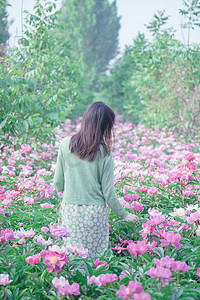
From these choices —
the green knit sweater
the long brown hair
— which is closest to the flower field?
the green knit sweater

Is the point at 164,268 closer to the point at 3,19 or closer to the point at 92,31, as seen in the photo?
the point at 3,19

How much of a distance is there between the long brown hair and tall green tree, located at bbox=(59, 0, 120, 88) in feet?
67.8

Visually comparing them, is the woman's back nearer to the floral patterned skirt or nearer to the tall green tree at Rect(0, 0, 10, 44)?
the floral patterned skirt

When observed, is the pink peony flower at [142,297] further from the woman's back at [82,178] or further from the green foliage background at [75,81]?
the green foliage background at [75,81]

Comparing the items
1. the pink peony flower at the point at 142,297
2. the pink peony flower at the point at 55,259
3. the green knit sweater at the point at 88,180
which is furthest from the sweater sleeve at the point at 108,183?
the pink peony flower at the point at 142,297

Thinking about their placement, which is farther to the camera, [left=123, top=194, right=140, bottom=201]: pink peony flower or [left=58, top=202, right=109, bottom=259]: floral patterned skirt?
[left=123, top=194, right=140, bottom=201]: pink peony flower

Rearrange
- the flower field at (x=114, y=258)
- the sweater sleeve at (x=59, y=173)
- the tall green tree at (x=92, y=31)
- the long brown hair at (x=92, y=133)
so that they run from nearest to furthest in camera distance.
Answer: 1. the flower field at (x=114, y=258)
2. the long brown hair at (x=92, y=133)
3. the sweater sleeve at (x=59, y=173)
4. the tall green tree at (x=92, y=31)

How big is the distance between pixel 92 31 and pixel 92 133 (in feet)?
80.2

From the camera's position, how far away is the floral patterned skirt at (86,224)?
2.03m

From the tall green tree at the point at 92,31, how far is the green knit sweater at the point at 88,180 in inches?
815

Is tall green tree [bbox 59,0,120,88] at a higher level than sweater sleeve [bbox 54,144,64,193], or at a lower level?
higher

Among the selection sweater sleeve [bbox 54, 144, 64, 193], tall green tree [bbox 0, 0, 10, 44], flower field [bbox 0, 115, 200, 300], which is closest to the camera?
flower field [bbox 0, 115, 200, 300]

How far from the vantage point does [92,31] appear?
80.6 feet

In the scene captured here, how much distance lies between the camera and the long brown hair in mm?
1977
